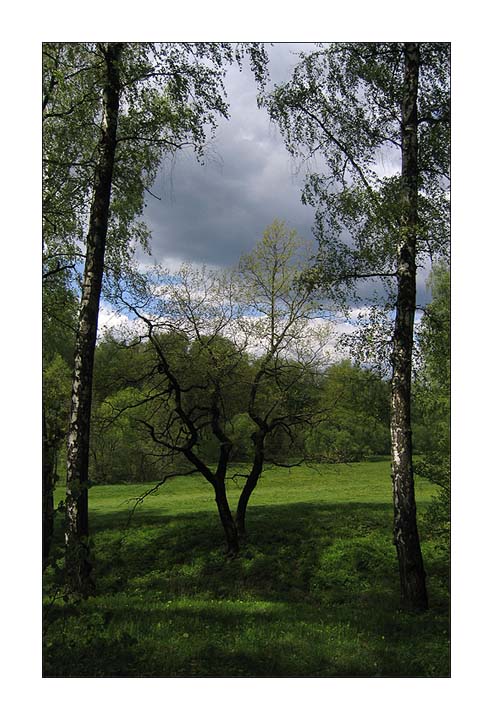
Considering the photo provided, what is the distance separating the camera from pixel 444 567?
5586 millimetres

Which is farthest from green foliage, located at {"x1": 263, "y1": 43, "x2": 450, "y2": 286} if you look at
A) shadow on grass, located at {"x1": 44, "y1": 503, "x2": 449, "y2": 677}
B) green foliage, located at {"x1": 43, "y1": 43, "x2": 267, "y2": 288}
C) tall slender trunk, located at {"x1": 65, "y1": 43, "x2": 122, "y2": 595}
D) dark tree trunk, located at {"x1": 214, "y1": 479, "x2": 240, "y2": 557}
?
dark tree trunk, located at {"x1": 214, "y1": 479, "x2": 240, "y2": 557}

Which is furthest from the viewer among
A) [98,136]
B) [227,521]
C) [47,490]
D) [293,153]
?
[227,521]

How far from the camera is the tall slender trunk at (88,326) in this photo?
507 centimetres

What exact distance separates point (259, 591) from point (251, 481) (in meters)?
2.01

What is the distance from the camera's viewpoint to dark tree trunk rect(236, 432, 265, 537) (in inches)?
345

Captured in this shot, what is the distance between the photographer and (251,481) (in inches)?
350

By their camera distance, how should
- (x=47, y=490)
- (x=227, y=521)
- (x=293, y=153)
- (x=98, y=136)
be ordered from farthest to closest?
(x=227, y=521)
(x=293, y=153)
(x=98, y=136)
(x=47, y=490)

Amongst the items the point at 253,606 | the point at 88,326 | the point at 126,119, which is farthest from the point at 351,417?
the point at 126,119

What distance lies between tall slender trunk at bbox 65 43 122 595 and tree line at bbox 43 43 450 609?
0.01 metres

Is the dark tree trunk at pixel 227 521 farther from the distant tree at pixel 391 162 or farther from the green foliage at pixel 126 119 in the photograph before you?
the green foliage at pixel 126 119

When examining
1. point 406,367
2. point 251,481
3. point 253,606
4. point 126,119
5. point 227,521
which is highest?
point 126,119

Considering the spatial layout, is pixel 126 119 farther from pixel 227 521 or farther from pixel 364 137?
pixel 227 521
